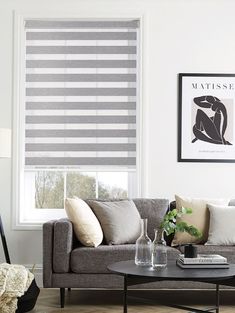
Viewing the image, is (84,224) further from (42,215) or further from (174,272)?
(174,272)

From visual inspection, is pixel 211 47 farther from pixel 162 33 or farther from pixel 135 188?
pixel 135 188

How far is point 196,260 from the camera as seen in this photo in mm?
4828

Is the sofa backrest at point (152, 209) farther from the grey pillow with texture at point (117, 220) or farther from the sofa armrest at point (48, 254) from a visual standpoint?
the sofa armrest at point (48, 254)

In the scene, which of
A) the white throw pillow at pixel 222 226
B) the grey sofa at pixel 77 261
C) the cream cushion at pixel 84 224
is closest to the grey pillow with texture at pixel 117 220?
the cream cushion at pixel 84 224

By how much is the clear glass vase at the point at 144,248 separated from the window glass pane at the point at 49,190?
2.38 meters

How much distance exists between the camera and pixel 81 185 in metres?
7.09

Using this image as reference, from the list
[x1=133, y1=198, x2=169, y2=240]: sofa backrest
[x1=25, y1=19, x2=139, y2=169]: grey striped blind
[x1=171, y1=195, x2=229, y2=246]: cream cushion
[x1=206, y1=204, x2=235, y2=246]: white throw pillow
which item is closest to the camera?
[x1=206, y1=204, x2=235, y2=246]: white throw pillow

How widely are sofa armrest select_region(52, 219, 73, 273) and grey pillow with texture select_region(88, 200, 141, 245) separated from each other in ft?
1.34

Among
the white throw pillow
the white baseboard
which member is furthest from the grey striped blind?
the white throw pillow

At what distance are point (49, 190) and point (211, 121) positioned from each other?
182 cm

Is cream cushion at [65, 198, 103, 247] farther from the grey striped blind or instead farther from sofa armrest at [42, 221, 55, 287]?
the grey striped blind

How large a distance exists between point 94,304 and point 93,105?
6.98ft

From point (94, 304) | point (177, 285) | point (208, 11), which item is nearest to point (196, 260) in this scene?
point (177, 285)

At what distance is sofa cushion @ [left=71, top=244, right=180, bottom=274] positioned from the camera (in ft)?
18.8
